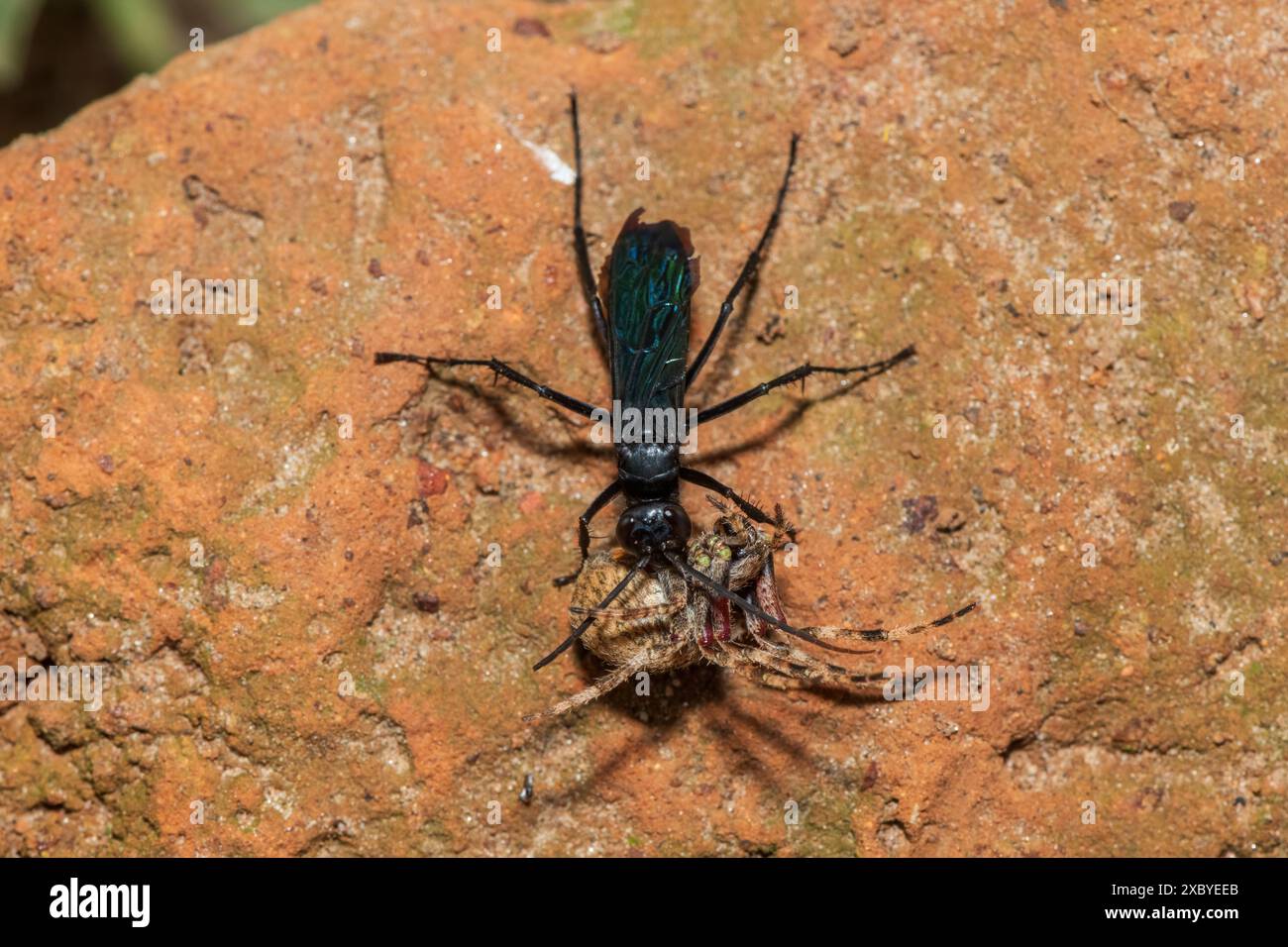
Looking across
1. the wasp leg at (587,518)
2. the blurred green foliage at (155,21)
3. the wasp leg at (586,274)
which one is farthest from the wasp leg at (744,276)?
the blurred green foliage at (155,21)

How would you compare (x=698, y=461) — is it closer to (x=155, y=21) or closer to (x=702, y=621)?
(x=702, y=621)

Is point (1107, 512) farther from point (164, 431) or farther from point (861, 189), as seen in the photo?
point (164, 431)

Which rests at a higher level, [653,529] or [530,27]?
[530,27]

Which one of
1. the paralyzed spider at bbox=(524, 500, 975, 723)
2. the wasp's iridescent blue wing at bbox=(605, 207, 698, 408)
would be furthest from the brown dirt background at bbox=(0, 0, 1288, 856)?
the wasp's iridescent blue wing at bbox=(605, 207, 698, 408)

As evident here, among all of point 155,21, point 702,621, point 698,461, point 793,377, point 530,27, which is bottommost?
point 702,621

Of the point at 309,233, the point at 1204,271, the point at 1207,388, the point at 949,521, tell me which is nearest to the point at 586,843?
the point at 949,521

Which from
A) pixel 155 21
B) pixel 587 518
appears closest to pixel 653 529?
pixel 587 518

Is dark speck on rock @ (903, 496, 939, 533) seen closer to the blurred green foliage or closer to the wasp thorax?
the wasp thorax
